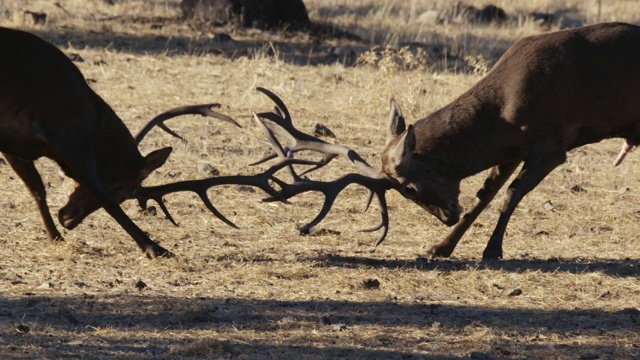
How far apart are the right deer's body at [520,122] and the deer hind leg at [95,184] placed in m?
1.73

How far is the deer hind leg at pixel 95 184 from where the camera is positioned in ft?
27.0

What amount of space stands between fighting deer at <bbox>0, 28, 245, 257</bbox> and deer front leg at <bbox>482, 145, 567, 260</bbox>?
2.04 m

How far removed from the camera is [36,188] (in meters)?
8.92

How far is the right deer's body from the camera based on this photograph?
8609 mm

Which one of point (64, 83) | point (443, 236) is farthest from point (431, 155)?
point (64, 83)

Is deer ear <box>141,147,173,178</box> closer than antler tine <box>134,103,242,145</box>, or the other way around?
deer ear <box>141,147,173,178</box>

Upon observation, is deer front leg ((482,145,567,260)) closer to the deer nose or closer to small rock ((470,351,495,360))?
small rock ((470,351,495,360))

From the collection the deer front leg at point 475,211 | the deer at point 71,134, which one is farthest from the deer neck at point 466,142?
the deer at point 71,134

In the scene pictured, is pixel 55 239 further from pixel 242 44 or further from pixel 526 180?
pixel 242 44

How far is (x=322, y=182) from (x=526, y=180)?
1454mm

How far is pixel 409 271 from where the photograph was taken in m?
8.45

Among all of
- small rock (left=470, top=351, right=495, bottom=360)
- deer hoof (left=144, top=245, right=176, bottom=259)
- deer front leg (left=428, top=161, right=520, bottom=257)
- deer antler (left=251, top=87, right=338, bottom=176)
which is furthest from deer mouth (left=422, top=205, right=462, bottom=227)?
small rock (left=470, top=351, right=495, bottom=360)

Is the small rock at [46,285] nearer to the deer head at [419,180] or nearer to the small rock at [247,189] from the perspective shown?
the deer head at [419,180]

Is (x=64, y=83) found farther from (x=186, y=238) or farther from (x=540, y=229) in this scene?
(x=540, y=229)
